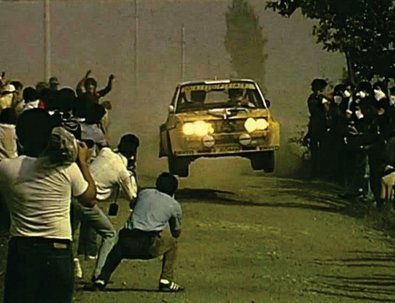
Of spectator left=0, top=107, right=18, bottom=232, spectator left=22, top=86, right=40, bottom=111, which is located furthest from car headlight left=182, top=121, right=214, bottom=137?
spectator left=0, top=107, right=18, bottom=232

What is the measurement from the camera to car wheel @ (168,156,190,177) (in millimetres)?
20969

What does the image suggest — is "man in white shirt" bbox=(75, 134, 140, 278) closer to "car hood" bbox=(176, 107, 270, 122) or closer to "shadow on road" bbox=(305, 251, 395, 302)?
"shadow on road" bbox=(305, 251, 395, 302)

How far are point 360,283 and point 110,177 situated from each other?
2.51 m

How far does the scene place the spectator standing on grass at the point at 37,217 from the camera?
7.73 meters

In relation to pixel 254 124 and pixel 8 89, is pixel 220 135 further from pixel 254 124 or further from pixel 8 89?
pixel 8 89

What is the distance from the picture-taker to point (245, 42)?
39406 mm

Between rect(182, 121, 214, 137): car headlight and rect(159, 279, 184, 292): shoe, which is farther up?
rect(182, 121, 214, 137): car headlight

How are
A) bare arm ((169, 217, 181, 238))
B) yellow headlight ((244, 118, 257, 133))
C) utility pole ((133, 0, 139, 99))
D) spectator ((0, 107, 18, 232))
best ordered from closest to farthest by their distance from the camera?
bare arm ((169, 217, 181, 238)) < spectator ((0, 107, 18, 232)) < yellow headlight ((244, 118, 257, 133)) < utility pole ((133, 0, 139, 99))

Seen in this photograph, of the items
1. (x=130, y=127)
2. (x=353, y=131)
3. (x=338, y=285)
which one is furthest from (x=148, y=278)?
(x=130, y=127)

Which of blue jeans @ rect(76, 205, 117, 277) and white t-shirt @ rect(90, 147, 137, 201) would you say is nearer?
blue jeans @ rect(76, 205, 117, 277)

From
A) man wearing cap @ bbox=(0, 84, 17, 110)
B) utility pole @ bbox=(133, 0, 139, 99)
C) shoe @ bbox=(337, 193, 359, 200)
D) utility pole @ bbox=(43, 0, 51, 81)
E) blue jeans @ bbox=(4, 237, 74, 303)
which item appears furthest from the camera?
utility pole @ bbox=(43, 0, 51, 81)

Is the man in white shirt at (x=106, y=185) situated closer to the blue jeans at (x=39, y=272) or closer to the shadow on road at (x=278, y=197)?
the blue jeans at (x=39, y=272)

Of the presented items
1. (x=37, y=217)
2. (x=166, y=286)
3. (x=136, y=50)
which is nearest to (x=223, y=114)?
(x=166, y=286)

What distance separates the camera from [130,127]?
38219 mm
